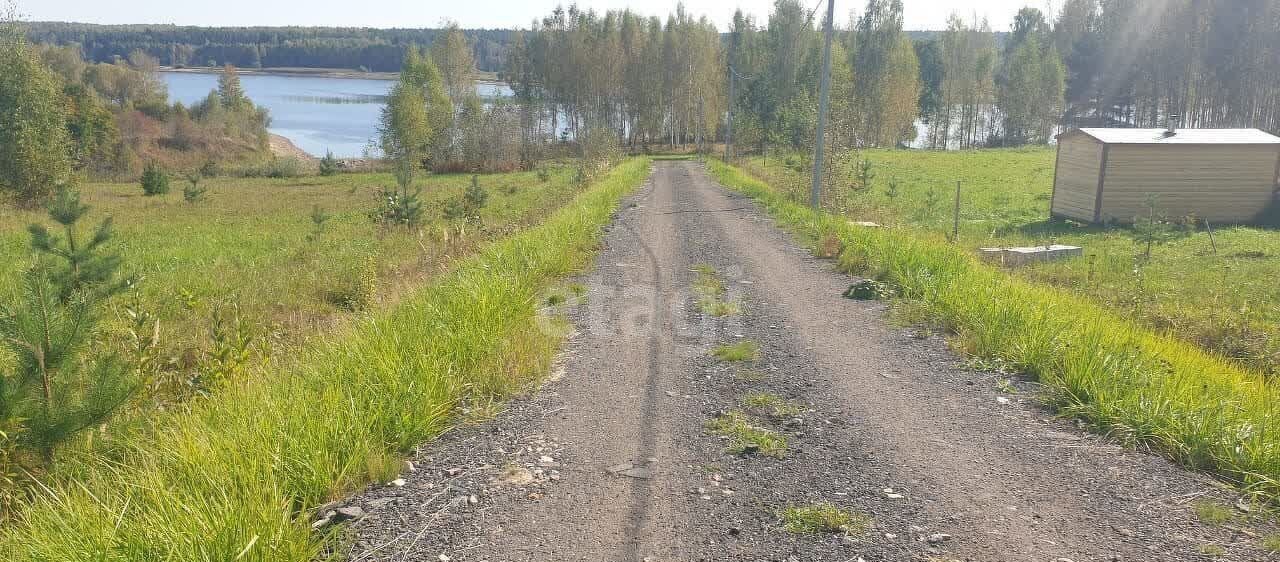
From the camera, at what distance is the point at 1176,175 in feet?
64.8

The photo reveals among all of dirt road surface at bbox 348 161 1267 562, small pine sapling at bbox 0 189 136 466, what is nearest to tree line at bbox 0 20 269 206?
small pine sapling at bbox 0 189 136 466

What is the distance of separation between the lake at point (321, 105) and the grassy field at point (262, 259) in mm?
39947

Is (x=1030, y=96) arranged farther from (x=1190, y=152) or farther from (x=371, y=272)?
(x=371, y=272)

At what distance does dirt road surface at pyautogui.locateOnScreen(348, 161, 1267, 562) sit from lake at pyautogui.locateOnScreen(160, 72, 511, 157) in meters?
61.8

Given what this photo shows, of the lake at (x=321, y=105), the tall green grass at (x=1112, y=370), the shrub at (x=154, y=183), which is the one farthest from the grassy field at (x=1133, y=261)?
the lake at (x=321, y=105)

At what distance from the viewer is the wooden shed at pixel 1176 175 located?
1947cm

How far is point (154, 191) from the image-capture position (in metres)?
37.8

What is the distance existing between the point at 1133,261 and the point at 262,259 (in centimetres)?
1552

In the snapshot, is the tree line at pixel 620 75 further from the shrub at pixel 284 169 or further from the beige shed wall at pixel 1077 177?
the beige shed wall at pixel 1077 177

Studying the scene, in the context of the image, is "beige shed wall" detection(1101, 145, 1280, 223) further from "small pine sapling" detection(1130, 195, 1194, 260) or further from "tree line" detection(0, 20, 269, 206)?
"tree line" detection(0, 20, 269, 206)

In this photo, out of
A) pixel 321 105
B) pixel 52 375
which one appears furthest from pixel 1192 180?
pixel 321 105

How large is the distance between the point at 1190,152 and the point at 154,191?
3862 centimetres

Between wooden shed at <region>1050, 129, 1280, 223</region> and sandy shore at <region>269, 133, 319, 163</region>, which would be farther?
sandy shore at <region>269, 133, 319, 163</region>

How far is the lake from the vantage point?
298 ft
